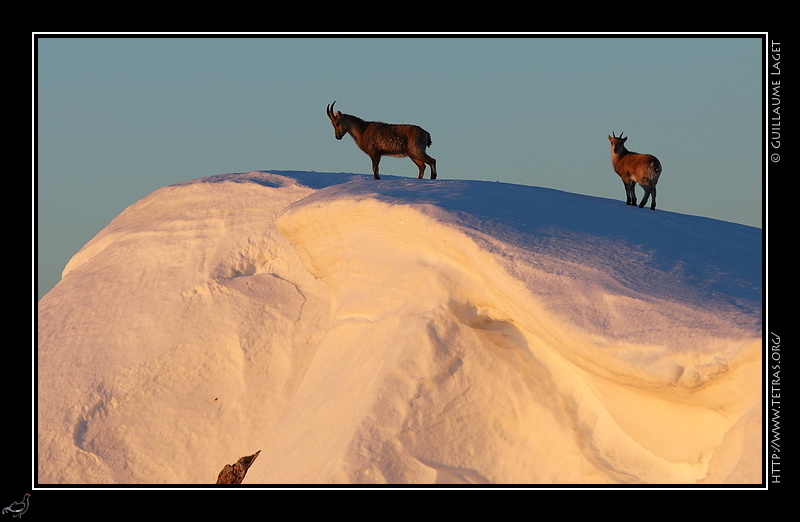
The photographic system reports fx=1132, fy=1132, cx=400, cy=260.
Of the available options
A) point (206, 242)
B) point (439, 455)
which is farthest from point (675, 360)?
point (206, 242)

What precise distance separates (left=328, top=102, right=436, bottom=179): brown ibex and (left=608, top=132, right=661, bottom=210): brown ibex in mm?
2945

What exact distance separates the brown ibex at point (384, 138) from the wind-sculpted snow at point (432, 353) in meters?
0.55

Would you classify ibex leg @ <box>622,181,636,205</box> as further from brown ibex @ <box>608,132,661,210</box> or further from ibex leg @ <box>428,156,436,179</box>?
ibex leg @ <box>428,156,436,179</box>

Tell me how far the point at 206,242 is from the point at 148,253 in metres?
1.30

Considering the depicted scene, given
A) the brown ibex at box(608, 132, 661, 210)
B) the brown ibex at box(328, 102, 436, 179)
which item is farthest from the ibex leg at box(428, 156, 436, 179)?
the brown ibex at box(608, 132, 661, 210)

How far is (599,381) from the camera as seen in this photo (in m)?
13.6

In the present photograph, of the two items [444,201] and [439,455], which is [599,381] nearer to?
[439,455]

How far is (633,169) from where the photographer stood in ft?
58.6

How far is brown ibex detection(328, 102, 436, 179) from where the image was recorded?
18312 mm

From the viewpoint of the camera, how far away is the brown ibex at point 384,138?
1831 centimetres

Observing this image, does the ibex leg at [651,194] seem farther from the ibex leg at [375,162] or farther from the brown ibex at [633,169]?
the ibex leg at [375,162]

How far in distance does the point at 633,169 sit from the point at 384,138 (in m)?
4.04

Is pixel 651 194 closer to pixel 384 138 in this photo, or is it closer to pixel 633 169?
pixel 633 169

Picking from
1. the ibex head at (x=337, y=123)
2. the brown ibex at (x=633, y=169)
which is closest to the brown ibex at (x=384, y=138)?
the ibex head at (x=337, y=123)
